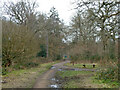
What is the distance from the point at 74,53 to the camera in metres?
26.5

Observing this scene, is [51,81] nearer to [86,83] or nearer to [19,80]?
[19,80]

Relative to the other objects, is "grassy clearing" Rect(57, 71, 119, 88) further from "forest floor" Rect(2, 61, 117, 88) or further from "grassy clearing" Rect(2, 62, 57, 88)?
"grassy clearing" Rect(2, 62, 57, 88)

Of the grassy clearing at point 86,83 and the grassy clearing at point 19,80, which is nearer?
the grassy clearing at point 86,83

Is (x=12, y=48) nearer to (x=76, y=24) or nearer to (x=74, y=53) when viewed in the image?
(x=74, y=53)

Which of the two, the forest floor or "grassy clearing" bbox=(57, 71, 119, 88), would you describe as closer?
"grassy clearing" bbox=(57, 71, 119, 88)

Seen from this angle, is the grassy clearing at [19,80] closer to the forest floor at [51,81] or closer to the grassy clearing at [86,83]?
the forest floor at [51,81]

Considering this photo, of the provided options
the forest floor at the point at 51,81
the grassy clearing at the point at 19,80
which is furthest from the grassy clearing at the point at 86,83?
the grassy clearing at the point at 19,80

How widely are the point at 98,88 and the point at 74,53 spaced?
A: 19.7 meters

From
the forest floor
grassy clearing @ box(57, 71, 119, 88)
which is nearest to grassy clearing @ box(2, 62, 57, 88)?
the forest floor

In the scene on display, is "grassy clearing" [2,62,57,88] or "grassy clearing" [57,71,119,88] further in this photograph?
"grassy clearing" [2,62,57,88]

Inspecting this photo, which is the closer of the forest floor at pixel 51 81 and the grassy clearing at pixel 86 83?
the grassy clearing at pixel 86 83

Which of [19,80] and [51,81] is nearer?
[19,80]

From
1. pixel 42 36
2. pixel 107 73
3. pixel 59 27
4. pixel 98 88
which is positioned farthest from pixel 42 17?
pixel 98 88

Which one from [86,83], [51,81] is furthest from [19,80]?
[86,83]
